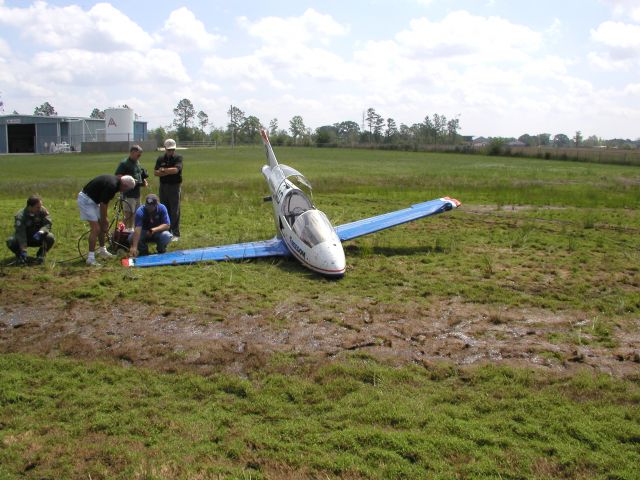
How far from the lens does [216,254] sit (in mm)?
10930

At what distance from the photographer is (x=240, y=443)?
181 inches

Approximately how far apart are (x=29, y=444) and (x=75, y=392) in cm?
93

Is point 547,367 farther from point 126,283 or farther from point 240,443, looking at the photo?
point 126,283

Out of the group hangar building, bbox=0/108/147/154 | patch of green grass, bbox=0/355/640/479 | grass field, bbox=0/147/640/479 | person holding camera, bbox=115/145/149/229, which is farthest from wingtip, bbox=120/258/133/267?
hangar building, bbox=0/108/147/154

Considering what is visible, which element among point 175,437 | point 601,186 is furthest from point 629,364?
point 601,186

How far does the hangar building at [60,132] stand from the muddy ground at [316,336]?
251ft

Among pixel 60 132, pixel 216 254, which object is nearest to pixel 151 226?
pixel 216 254

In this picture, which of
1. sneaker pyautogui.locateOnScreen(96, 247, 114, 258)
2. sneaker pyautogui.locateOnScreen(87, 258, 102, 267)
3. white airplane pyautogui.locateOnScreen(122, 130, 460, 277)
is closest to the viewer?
white airplane pyautogui.locateOnScreen(122, 130, 460, 277)

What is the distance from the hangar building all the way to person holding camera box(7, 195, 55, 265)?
2861 inches

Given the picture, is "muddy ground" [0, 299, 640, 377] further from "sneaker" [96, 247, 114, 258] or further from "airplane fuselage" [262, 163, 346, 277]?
"sneaker" [96, 247, 114, 258]

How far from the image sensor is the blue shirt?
11.1m

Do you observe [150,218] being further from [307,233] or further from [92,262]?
[307,233]

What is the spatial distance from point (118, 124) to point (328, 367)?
8309 cm

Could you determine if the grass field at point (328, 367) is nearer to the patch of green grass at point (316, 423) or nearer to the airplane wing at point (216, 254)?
the patch of green grass at point (316, 423)
